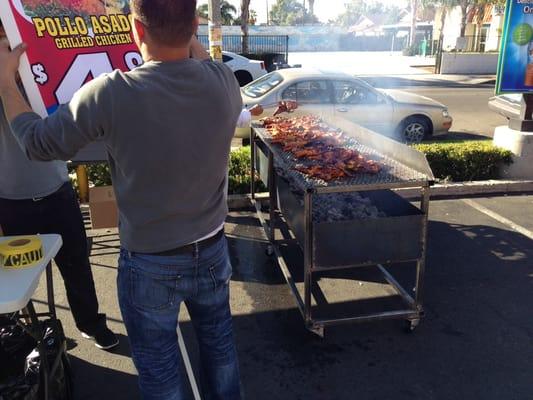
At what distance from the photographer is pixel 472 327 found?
3.47 meters

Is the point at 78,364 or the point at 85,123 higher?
the point at 85,123

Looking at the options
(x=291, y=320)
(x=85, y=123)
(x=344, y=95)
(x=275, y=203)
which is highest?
(x=85, y=123)

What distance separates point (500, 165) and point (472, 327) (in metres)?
3.86

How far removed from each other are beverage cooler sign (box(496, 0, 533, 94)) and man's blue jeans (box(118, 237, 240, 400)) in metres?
5.91

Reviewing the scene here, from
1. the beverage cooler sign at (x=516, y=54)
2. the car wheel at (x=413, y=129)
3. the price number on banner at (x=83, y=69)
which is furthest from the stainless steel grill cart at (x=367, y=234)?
the car wheel at (x=413, y=129)

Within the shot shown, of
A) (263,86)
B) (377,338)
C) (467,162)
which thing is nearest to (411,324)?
(377,338)

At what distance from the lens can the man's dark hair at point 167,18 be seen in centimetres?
145

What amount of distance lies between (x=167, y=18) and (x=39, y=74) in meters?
0.93

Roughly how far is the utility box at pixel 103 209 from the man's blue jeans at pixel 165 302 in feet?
8.79

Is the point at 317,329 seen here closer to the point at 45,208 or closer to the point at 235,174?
the point at 45,208

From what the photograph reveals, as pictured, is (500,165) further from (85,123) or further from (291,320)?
(85,123)

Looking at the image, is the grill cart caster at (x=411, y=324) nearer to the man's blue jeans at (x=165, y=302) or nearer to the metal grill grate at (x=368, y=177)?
the metal grill grate at (x=368, y=177)

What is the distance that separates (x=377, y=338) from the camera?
337cm

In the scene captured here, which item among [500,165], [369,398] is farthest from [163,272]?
[500,165]
